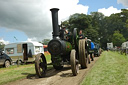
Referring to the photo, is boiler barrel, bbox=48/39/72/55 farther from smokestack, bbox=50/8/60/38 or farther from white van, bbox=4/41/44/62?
white van, bbox=4/41/44/62

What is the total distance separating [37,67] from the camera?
6.61 metres

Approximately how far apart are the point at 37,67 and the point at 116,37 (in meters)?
51.2

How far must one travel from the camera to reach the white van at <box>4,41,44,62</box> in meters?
15.4

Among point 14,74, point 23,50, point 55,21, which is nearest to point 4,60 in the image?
point 23,50

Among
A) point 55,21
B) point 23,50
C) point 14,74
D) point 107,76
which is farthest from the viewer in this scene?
point 23,50

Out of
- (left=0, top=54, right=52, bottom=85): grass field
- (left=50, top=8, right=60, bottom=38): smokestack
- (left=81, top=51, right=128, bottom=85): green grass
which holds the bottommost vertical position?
(left=0, top=54, right=52, bottom=85): grass field

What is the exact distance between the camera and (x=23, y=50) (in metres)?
16.3

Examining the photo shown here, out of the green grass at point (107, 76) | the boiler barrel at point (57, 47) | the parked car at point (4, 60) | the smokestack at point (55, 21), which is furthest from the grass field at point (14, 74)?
the parked car at point (4, 60)

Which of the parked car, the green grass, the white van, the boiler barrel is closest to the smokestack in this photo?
the boiler barrel

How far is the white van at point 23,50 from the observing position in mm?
15414

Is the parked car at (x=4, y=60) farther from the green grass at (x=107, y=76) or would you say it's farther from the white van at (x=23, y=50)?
the green grass at (x=107, y=76)

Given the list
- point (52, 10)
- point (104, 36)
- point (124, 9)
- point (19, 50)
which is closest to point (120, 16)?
point (124, 9)

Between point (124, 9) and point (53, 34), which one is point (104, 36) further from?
point (53, 34)

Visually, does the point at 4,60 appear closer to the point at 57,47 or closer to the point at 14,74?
the point at 14,74
